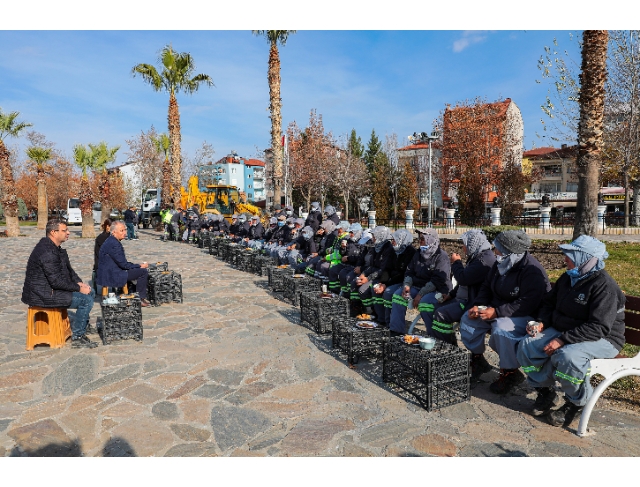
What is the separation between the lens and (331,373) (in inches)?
190

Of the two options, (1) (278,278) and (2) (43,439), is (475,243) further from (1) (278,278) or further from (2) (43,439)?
(1) (278,278)

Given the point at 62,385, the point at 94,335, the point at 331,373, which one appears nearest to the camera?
the point at 62,385

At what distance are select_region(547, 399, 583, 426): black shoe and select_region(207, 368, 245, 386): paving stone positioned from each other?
3030mm

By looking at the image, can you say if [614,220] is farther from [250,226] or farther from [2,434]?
[2,434]

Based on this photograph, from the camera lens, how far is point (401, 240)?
6.21 m

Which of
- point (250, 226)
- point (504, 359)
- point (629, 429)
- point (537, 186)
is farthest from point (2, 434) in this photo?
point (537, 186)

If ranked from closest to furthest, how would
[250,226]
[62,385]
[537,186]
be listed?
1. [62,385]
2. [250,226]
3. [537,186]

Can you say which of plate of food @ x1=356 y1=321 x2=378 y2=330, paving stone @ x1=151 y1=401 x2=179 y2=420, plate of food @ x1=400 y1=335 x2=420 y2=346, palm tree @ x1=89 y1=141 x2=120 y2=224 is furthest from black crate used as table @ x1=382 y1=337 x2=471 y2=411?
palm tree @ x1=89 y1=141 x2=120 y2=224

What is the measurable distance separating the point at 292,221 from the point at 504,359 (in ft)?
26.9

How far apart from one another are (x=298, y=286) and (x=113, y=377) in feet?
12.6

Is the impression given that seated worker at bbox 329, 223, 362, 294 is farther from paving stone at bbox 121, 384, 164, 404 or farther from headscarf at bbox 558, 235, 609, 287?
headscarf at bbox 558, 235, 609, 287

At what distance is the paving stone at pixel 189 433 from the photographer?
137 inches

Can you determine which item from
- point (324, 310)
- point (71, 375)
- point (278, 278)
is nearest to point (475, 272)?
point (324, 310)

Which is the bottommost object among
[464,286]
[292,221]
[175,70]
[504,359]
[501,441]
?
[501,441]
